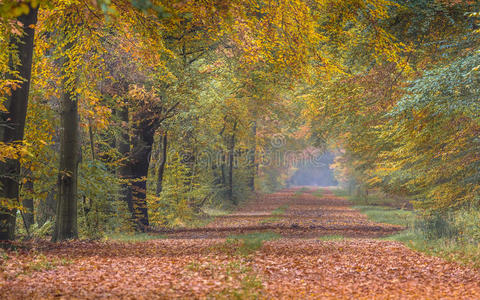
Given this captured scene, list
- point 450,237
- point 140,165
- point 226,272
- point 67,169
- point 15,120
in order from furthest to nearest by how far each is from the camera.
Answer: point 140,165, point 450,237, point 67,169, point 15,120, point 226,272

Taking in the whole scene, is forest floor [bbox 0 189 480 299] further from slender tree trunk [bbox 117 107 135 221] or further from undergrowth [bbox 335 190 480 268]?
slender tree trunk [bbox 117 107 135 221]

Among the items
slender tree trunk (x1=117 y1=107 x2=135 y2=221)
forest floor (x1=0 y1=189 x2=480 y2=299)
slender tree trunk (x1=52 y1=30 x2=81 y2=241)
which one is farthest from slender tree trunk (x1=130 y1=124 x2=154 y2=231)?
forest floor (x1=0 y1=189 x2=480 y2=299)

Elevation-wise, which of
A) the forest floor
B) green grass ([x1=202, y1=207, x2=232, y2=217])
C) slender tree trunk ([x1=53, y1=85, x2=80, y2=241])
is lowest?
the forest floor

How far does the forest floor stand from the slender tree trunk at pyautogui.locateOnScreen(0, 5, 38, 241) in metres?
0.80

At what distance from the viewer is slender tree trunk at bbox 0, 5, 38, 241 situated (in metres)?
9.12

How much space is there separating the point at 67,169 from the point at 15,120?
219cm

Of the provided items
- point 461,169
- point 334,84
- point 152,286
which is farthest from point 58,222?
point 461,169

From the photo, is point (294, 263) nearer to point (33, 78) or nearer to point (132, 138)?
point (33, 78)

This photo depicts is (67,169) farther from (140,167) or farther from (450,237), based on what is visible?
(450,237)

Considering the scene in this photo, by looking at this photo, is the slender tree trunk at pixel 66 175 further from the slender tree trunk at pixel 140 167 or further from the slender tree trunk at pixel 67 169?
the slender tree trunk at pixel 140 167

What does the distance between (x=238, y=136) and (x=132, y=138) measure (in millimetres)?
16080

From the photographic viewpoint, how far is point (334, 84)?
14711 mm

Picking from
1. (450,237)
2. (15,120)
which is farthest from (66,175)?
(450,237)

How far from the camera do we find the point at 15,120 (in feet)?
30.3
